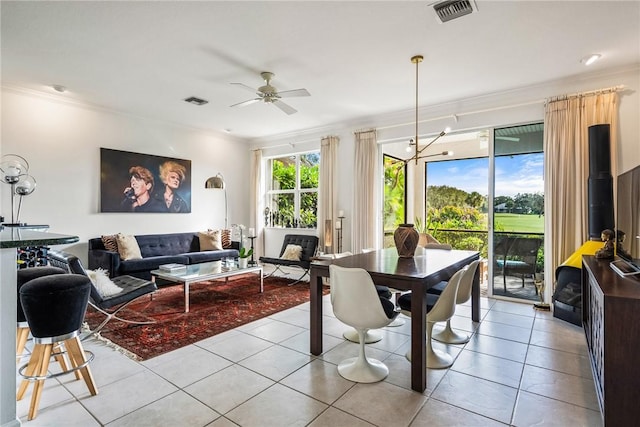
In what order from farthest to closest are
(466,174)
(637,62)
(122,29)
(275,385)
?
(466,174) < (637,62) < (122,29) < (275,385)

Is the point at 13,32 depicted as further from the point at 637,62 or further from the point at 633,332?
the point at 637,62

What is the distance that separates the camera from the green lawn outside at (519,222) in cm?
438

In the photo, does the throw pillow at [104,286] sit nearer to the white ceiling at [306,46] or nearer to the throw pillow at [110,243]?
the throw pillow at [110,243]

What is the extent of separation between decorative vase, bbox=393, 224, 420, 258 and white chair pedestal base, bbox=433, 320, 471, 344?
720 mm

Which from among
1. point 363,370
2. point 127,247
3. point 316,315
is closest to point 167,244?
point 127,247

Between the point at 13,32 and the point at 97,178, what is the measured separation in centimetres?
253

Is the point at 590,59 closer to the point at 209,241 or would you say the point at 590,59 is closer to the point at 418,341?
the point at 418,341

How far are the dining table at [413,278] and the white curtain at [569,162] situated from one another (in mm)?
1380

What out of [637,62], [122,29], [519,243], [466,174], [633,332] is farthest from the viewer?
[466,174]

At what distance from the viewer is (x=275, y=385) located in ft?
7.51

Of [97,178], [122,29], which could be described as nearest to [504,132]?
[122,29]

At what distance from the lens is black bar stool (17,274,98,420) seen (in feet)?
6.06

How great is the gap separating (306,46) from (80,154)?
3924mm

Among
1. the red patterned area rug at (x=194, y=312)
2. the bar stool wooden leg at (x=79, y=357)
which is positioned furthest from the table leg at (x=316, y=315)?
the bar stool wooden leg at (x=79, y=357)
